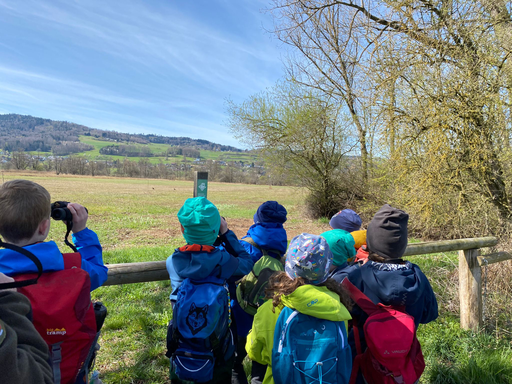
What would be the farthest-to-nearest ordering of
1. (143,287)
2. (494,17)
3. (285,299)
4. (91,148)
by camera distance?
1. (91,148)
2. (494,17)
3. (143,287)
4. (285,299)

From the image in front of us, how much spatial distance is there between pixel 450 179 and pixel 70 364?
6.62 m

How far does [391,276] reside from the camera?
2256 mm

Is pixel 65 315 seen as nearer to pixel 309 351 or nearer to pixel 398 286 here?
pixel 309 351

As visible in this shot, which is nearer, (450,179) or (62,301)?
(62,301)

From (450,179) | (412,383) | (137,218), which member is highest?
(450,179)

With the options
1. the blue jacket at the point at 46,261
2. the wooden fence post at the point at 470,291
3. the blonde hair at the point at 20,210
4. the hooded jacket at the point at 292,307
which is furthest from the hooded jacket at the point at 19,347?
the wooden fence post at the point at 470,291

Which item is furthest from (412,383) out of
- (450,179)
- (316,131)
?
(316,131)

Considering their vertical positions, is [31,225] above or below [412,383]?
above

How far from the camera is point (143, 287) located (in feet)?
17.8

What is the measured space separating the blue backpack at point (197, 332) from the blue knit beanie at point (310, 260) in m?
0.57

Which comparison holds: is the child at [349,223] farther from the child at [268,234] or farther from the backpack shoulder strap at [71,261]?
the backpack shoulder strap at [71,261]

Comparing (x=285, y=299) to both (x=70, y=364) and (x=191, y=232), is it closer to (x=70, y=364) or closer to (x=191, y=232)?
(x=191, y=232)

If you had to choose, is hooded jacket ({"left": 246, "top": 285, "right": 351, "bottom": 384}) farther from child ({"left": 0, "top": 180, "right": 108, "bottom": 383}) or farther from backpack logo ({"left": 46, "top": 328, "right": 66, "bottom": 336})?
backpack logo ({"left": 46, "top": 328, "right": 66, "bottom": 336})

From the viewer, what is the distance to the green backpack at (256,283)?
265 cm
